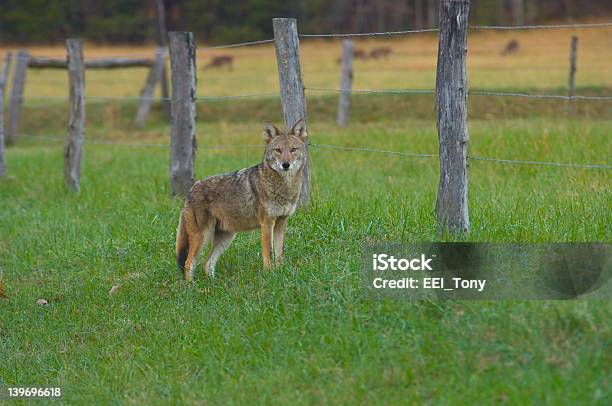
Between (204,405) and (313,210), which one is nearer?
(204,405)

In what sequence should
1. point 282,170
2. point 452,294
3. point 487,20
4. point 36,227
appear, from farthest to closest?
point 487,20, point 36,227, point 282,170, point 452,294

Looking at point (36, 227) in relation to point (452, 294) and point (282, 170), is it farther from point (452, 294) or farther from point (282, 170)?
point (452, 294)

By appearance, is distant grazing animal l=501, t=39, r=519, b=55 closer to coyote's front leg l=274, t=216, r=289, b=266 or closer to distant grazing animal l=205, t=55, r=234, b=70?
distant grazing animal l=205, t=55, r=234, b=70

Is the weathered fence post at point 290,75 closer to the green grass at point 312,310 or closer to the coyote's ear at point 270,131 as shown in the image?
the coyote's ear at point 270,131

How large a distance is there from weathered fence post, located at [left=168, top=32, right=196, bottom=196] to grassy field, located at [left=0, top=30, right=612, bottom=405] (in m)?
0.53

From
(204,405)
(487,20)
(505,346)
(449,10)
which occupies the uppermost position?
(487,20)

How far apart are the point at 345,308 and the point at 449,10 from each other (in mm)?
2626

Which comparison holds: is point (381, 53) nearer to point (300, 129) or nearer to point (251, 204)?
point (300, 129)

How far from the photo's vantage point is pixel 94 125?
24.3m

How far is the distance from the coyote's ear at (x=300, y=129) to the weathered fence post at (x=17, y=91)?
39.2 feet

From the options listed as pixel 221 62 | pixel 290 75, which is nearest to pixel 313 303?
pixel 290 75

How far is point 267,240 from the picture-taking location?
7953mm

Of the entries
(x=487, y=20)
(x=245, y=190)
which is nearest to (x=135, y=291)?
(x=245, y=190)

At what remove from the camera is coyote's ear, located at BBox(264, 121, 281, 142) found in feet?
26.6
